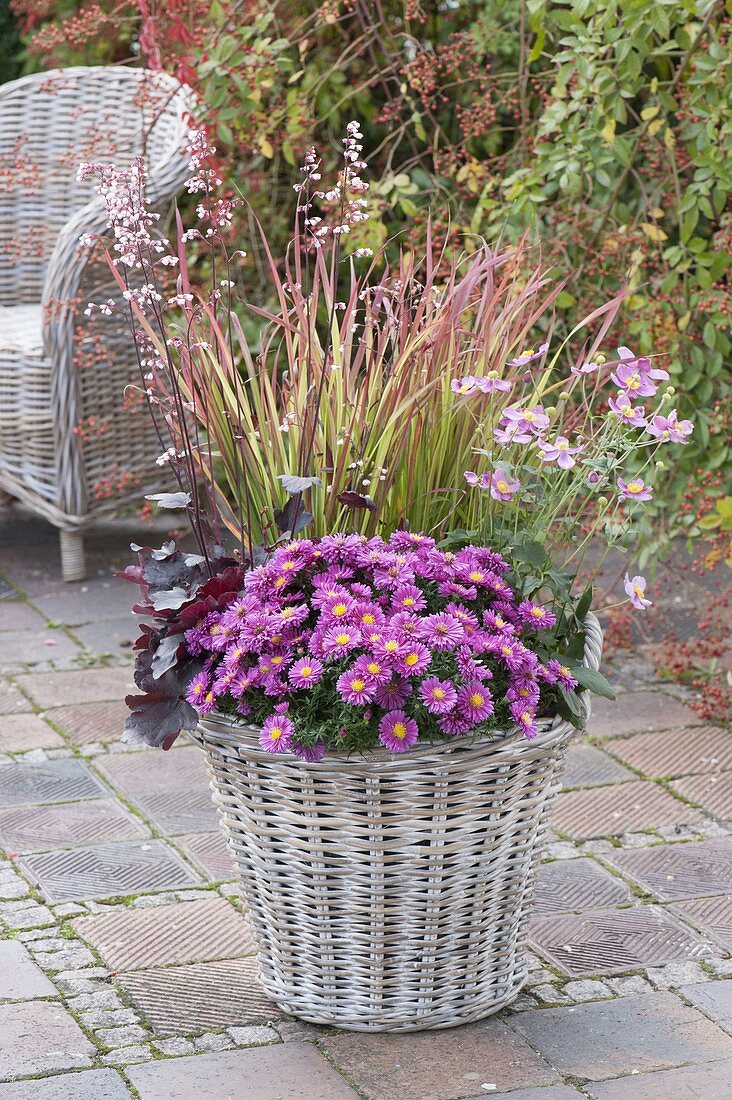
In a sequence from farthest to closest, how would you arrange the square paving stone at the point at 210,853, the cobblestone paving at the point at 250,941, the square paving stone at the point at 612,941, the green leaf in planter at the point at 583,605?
the square paving stone at the point at 210,853 → the square paving stone at the point at 612,941 → the green leaf in planter at the point at 583,605 → the cobblestone paving at the point at 250,941

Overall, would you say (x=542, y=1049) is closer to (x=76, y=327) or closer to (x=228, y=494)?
(x=228, y=494)

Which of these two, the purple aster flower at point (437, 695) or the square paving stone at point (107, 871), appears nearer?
the purple aster flower at point (437, 695)

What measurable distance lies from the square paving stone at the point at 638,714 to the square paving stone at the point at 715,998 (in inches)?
38.5

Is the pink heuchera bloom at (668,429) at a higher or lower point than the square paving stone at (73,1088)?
higher

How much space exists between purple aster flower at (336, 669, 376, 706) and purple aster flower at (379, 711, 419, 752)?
0.04 meters

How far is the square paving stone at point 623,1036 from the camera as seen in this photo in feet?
5.93

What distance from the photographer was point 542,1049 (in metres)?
1.84

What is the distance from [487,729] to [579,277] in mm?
1994

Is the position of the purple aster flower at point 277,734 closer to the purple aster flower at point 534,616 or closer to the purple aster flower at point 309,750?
the purple aster flower at point 309,750

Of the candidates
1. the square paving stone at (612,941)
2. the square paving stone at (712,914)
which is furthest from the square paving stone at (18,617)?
the square paving stone at (712,914)

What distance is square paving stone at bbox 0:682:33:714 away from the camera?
3055mm

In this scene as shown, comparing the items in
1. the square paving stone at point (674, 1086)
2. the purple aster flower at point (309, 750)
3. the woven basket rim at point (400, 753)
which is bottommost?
the square paving stone at point (674, 1086)

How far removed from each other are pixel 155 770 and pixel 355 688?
1243 mm

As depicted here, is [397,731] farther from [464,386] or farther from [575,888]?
[575,888]
